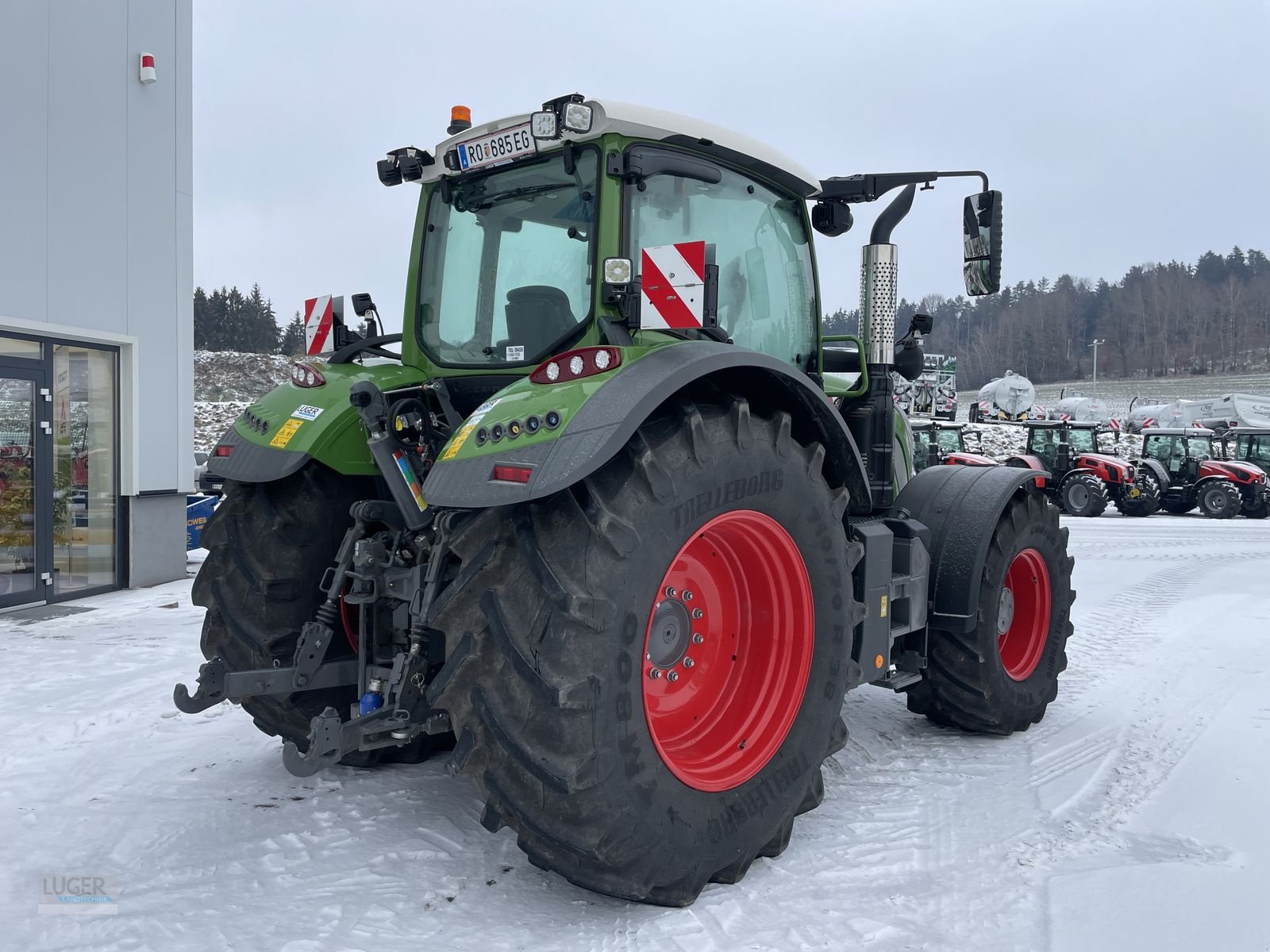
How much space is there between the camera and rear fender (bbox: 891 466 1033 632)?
402 cm

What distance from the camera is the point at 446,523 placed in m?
2.86

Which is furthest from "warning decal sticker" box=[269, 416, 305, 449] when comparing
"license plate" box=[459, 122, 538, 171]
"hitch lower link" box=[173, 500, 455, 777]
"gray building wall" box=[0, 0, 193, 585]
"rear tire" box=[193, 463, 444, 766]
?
"gray building wall" box=[0, 0, 193, 585]

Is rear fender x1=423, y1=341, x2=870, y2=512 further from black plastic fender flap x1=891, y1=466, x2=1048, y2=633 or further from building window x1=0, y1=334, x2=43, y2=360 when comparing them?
building window x1=0, y1=334, x2=43, y2=360

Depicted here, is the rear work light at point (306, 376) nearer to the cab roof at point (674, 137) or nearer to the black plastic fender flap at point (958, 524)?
the cab roof at point (674, 137)

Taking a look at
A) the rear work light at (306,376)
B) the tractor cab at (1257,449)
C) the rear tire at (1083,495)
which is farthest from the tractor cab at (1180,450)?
the rear work light at (306,376)

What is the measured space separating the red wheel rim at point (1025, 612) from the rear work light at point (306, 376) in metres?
3.19

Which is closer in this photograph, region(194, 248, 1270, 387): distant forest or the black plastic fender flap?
the black plastic fender flap

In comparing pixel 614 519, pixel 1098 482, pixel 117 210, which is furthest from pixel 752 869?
pixel 1098 482

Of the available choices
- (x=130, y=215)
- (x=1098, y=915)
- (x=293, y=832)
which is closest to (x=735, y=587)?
(x=1098, y=915)

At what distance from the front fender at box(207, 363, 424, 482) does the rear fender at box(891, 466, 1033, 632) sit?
2.23 m

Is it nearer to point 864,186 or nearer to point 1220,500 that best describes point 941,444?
point 1220,500

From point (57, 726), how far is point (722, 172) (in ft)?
12.3

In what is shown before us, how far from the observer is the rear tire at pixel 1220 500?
63.7ft

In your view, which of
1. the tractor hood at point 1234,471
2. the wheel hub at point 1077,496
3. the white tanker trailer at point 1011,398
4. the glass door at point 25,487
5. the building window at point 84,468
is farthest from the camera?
the white tanker trailer at point 1011,398
